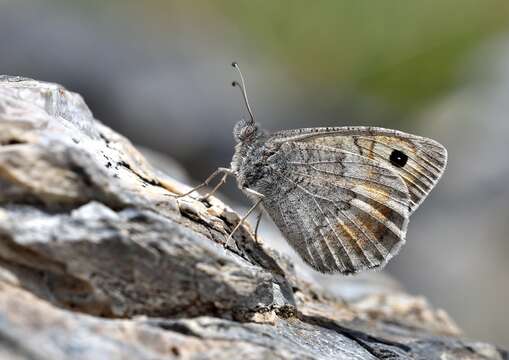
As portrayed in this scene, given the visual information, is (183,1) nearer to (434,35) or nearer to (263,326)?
(434,35)

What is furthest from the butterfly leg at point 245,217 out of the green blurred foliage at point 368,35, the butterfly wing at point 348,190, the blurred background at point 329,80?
the green blurred foliage at point 368,35

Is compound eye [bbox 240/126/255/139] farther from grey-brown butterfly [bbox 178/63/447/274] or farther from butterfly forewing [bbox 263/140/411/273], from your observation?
butterfly forewing [bbox 263/140/411/273]

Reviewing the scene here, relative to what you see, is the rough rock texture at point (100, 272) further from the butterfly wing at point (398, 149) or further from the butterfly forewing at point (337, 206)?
the butterfly wing at point (398, 149)

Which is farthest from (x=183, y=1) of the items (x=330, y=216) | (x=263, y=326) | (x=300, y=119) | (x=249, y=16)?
(x=263, y=326)

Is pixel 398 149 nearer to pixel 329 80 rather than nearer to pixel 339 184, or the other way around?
pixel 339 184

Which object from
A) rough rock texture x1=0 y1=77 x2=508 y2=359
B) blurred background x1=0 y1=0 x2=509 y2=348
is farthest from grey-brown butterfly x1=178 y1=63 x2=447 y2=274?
rough rock texture x1=0 y1=77 x2=508 y2=359
